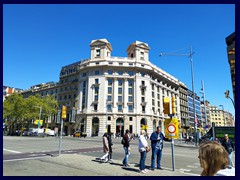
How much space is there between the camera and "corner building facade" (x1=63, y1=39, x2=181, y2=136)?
5497 centimetres

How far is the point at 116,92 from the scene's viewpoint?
5750 cm

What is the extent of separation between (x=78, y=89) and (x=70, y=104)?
6.05 metres

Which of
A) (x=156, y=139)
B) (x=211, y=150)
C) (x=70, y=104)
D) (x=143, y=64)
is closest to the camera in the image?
(x=211, y=150)

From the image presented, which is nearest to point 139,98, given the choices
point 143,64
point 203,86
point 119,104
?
point 119,104

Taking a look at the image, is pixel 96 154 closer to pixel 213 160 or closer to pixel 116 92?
pixel 213 160

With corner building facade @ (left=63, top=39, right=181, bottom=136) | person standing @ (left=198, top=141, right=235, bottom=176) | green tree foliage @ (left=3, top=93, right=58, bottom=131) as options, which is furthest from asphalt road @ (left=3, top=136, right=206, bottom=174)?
green tree foliage @ (left=3, top=93, right=58, bottom=131)

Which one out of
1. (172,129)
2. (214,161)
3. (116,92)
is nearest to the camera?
(214,161)

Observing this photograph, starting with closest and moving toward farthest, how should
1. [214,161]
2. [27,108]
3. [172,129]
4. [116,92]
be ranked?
[214,161]
[172,129]
[27,108]
[116,92]

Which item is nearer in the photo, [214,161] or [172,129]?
[214,161]

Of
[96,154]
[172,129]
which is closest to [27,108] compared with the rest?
[96,154]

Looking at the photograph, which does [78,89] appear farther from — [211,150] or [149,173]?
[211,150]

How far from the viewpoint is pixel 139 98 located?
189 feet
